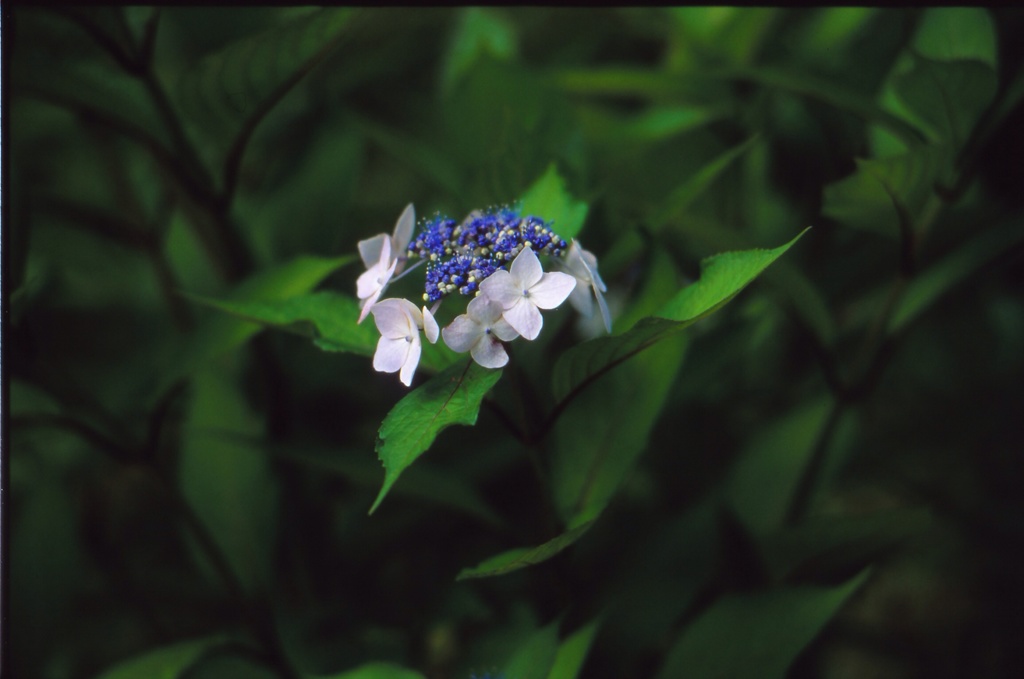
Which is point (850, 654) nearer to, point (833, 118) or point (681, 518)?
point (681, 518)

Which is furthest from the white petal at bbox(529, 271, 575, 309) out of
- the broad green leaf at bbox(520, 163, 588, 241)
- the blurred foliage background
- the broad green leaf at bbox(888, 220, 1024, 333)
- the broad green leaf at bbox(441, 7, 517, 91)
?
the broad green leaf at bbox(441, 7, 517, 91)

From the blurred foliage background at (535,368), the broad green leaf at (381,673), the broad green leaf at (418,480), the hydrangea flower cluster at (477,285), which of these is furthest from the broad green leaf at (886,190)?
the broad green leaf at (381,673)

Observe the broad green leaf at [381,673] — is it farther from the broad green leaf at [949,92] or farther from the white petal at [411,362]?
the broad green leaf at [949,92]

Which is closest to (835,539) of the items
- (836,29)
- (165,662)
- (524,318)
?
(524,318)

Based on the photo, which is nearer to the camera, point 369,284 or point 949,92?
point 369,284

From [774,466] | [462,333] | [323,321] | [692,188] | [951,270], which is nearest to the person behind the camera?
[462,333]

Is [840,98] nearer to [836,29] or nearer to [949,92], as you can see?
[949,92]
